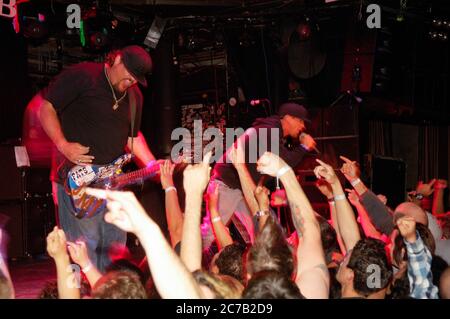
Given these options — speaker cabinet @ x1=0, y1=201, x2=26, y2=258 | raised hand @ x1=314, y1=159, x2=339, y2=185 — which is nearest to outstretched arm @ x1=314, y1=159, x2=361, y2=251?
raised hand @ x1=314, y1=159, x2=339, y2=185

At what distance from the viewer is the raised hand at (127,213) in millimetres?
1603

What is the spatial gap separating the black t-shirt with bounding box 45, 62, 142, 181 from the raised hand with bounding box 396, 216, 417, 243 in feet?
6.44

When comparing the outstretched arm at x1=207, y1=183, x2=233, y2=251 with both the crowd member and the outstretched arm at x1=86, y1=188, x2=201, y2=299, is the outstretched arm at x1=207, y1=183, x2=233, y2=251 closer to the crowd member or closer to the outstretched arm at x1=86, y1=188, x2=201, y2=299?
the crowd member

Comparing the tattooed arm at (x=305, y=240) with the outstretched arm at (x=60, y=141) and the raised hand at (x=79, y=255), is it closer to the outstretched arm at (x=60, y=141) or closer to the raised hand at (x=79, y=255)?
the raised hand at (x=79, y=255)

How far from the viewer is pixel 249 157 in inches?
203

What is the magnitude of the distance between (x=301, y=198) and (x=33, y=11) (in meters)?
5.36

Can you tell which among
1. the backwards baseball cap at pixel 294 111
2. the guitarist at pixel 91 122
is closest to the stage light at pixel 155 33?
the backwards baseball cap at pixel 294 111

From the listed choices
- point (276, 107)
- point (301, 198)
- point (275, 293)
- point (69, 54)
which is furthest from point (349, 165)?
point (69, 54)

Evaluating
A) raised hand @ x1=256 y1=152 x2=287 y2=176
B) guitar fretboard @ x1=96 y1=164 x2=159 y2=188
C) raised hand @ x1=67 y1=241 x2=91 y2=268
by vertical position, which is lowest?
raised hand @ x1=67 y1=241 x2=91 y2=268

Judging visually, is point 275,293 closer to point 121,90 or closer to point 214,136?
point 121,90

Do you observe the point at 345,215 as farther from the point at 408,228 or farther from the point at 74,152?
the point at 74,152

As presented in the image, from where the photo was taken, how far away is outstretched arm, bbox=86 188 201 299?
1.61 meters

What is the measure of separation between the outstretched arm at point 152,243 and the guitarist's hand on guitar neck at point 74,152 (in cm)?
167

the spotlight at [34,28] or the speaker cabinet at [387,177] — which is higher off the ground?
the spotlight at [34,28]
